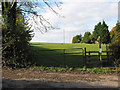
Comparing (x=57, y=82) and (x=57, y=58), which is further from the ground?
(x=57, y=82)

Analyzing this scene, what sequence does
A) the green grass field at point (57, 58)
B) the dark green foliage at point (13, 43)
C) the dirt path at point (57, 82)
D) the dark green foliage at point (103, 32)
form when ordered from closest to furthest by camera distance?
the dirt path at point (57, 82) < the dark green foliage at point (13, 43) < the green grass field at point (57, 58) < the dark green foliage at point (103, 32)

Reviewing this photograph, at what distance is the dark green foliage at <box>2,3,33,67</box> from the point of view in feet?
34.5

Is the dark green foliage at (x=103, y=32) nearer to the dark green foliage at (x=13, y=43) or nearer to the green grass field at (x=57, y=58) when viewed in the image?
the green grass field at (x=57, y=58)

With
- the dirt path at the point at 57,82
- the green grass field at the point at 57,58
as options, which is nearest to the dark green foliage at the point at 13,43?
the green grass field at the point at 57,58

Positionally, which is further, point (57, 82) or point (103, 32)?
point (103, 32)

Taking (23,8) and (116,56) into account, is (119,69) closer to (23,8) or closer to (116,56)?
(116,56)

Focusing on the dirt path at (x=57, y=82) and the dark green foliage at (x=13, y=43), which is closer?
the dirt path at (x=57, y=82)

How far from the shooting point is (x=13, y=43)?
10555 millimetres

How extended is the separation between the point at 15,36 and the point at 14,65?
220 cm

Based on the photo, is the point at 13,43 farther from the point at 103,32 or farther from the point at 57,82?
the point at 103,32

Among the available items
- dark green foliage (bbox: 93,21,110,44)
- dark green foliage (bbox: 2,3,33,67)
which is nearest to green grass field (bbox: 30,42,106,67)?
dark green foliage (bbox: 2,3,33,67)

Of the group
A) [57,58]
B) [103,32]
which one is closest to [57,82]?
[57,58]

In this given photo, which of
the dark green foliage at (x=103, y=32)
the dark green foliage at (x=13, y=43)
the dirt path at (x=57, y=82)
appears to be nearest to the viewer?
the dirt path at (x=57, y=82)

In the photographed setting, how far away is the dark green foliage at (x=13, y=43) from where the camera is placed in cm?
1051
